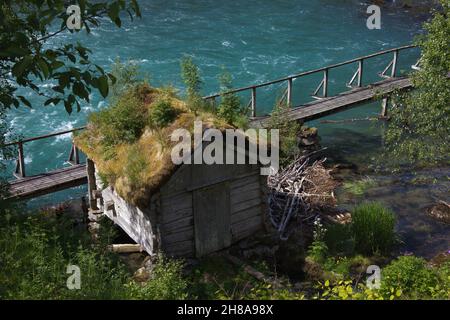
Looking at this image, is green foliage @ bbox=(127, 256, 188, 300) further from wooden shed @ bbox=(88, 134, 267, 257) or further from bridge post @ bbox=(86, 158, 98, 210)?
bridge post @ bbox=(86, 158, 98, 210)

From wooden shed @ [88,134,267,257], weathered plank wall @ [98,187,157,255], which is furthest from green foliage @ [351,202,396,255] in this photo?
weathered plank wall @ [98,187,157,255]

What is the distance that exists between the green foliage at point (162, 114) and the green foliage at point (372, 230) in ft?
17.6

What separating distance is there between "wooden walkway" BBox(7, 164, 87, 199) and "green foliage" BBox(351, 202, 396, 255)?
734cm

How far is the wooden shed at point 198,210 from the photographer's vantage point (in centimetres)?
1255

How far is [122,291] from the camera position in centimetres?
875

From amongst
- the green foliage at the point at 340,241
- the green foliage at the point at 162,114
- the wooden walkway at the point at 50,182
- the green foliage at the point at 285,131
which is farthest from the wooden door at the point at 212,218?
the wooden walkway at the point at 50,182

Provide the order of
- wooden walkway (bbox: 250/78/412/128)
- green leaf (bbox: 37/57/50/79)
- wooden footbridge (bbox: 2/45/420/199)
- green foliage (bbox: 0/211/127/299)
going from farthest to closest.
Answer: wooden walkway (bbox: 250/78/412/128) → wooden footbridge (bbox: 2/45/420/199) → green foliage (bbox: 0/211/127/299) → green leaf (bbox: 37/57/50/79)

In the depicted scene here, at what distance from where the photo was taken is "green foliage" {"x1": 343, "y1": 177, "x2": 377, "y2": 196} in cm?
1936

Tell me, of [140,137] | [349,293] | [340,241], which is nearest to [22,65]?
[349,293]

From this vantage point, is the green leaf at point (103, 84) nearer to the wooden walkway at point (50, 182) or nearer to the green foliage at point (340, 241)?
the green foliage at point (340, 241)

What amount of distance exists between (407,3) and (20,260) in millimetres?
36757

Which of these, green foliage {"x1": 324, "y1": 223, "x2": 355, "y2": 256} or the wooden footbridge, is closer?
Result: green foliage {"x1": 324, "y1": 223, "x2": 355, "y2": 256}

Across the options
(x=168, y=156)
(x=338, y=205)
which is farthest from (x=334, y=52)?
(x=168, y=156)

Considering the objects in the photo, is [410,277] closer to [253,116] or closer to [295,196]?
[295,196]
